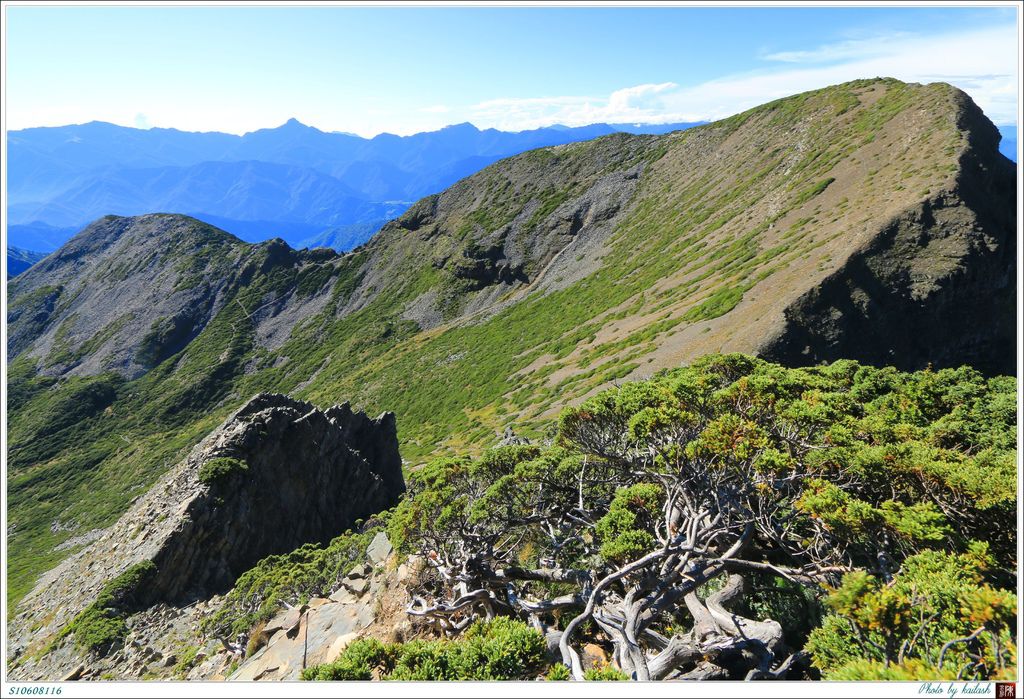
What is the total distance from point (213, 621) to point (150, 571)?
5.05m

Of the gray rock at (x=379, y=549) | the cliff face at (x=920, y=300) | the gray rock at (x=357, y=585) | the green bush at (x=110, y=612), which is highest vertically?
the cliff face at (x=920, y=300)

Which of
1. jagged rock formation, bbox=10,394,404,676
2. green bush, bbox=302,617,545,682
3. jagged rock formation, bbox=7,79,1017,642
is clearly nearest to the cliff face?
jagged rock formation, bbox=7,79,1017,642

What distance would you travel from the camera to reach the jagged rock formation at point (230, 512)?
22.8 metres

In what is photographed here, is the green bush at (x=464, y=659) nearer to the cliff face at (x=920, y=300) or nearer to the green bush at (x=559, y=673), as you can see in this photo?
the green bush at (x=559, y=673)

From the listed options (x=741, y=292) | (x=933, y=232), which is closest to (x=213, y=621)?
(x=741, y=292)

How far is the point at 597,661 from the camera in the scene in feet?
34.2

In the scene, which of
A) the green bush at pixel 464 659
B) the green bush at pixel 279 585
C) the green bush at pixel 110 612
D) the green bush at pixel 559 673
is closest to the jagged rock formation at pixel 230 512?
the green bush at pixel 110 612

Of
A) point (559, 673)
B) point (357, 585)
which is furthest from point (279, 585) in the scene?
point (559, 673)

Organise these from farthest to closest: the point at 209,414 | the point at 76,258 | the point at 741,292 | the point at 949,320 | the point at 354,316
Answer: the point at 76,258 < the point at 354,316 < the point at 209,414 < the point at 741,292 < the point at 949,320

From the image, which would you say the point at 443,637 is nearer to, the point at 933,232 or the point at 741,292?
the point at 741,292

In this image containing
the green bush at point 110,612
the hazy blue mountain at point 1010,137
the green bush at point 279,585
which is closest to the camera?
the hazy blue mountain at point 1010,137

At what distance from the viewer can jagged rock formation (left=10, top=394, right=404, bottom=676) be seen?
74.8ft

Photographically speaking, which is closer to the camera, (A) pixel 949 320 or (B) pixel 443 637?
(B) pixel 443 637

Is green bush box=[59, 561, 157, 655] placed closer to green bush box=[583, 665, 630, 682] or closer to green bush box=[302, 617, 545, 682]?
green bush box=[302, 617, 545, 682]
